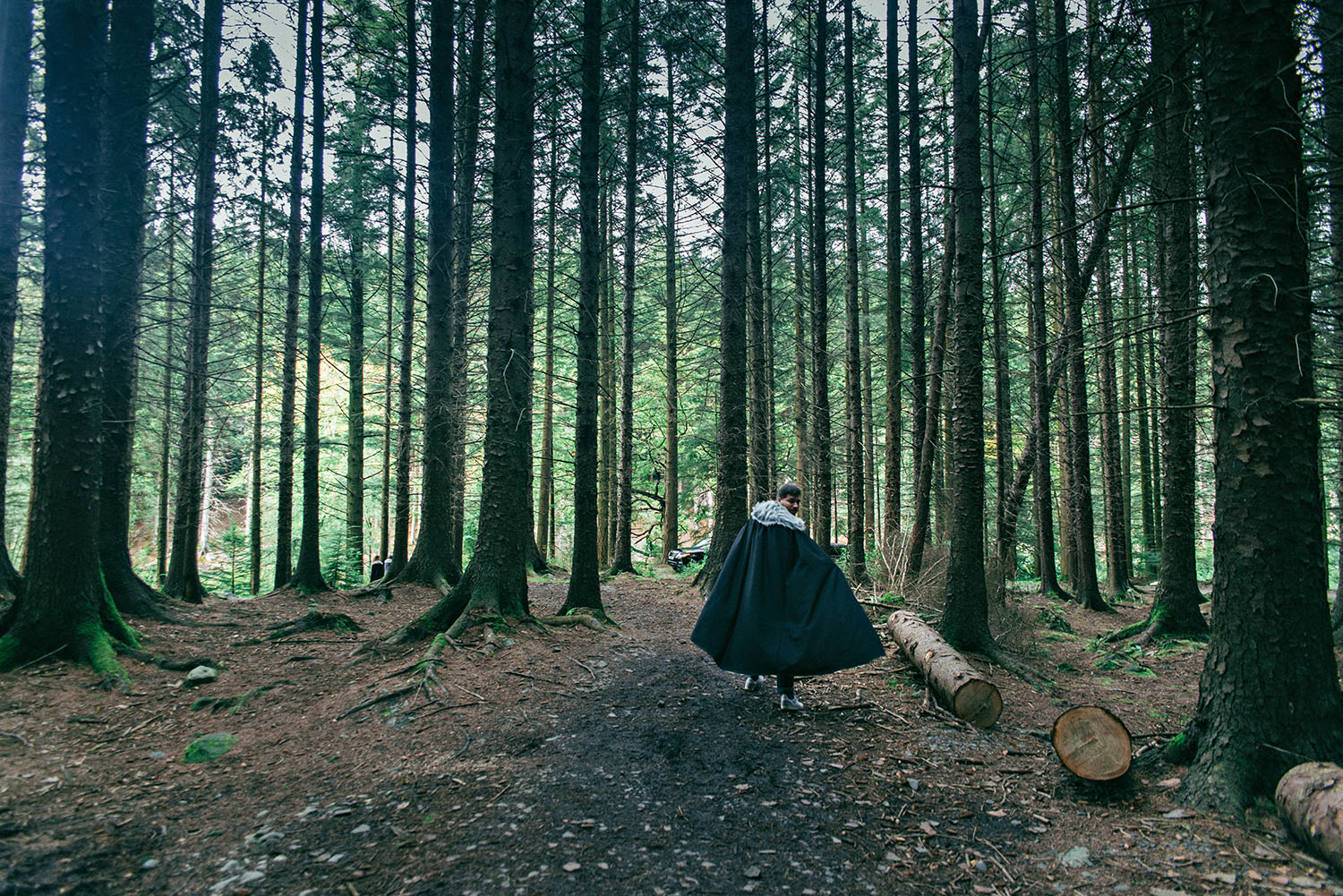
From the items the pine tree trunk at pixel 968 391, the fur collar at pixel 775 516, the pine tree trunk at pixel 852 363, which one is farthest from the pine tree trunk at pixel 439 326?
the pine tree trunk at pixel 968 391

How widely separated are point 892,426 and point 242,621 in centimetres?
1211

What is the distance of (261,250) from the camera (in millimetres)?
18109

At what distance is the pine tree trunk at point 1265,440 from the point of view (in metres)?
3.49

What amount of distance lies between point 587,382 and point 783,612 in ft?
14.5

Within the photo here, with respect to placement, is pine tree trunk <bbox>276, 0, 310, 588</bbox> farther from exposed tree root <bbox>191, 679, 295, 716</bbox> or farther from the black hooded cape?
the black hooded cape

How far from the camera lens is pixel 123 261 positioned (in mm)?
7641

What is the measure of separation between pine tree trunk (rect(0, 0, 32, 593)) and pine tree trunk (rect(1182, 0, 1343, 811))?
40.4 ft

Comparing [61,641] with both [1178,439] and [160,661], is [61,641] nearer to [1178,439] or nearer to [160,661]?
[160,661]

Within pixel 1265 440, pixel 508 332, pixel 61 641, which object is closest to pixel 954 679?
pixel 1265 440

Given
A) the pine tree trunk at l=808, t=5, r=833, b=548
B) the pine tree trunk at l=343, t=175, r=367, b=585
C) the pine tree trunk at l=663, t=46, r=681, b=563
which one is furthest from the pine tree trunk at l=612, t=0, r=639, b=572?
the pine tree trunk at l=343, t=175, r=367, b=585

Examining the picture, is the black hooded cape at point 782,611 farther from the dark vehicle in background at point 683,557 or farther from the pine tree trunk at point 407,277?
the dark vehicle in background at point 683,557

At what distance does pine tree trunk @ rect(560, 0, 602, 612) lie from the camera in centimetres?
869

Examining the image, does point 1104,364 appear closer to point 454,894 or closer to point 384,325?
point 454,894

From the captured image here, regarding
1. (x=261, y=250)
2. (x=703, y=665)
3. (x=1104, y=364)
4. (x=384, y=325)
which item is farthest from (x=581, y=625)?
(x=384, y=325)
